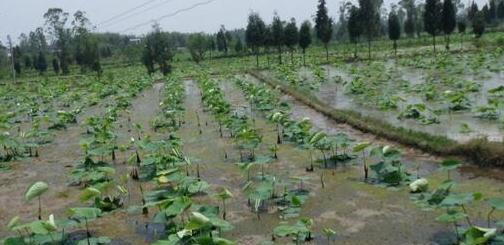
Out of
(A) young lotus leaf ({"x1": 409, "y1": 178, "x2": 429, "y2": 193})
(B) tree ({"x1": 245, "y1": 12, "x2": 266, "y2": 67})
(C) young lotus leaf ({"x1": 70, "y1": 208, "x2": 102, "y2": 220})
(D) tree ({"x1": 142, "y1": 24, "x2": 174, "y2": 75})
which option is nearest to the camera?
(C) young lotus leaf ({"x1": 70, "y1": 208, "x2": 102, "y2": 220})

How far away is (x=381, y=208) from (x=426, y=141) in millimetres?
3585

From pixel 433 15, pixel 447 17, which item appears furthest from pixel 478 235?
pixel 447 17

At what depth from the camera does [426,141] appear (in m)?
10.8

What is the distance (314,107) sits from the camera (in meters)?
17.6

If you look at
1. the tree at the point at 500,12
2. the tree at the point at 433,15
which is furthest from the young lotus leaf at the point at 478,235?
Result: the tree at the point at 500,12

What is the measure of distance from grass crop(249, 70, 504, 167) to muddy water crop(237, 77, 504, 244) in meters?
0.34

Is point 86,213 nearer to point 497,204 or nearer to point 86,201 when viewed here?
point 86,201

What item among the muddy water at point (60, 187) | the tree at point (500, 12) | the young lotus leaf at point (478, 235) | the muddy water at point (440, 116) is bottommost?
the muddy water at point (60, 187)

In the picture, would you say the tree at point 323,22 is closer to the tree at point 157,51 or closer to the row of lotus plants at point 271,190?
the tree at point 157,51

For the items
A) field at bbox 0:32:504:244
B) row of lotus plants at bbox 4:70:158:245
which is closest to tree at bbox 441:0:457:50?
field at bbox 0:32:504:244

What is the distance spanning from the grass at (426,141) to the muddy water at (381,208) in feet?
1.11

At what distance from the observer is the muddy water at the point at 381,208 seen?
673cm

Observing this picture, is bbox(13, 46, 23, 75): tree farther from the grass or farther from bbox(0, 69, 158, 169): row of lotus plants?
the grass

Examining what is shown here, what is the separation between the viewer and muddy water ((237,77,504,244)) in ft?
22.1
